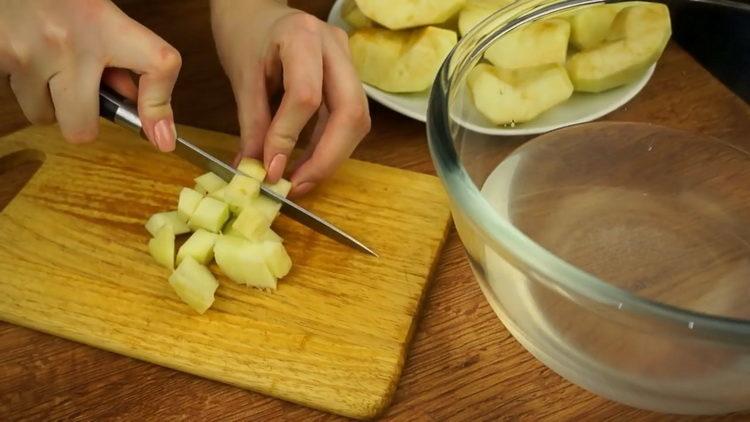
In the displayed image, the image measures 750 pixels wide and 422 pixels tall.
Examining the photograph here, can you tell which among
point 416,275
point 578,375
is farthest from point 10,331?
point 578,375

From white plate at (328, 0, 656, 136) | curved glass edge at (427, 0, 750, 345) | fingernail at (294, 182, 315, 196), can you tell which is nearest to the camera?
curved glass edge at (427, 0, 750, 345)

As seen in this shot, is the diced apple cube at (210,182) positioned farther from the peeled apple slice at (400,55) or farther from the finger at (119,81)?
the peeled apple slice at (400,55)

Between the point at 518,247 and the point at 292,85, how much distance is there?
0.50m

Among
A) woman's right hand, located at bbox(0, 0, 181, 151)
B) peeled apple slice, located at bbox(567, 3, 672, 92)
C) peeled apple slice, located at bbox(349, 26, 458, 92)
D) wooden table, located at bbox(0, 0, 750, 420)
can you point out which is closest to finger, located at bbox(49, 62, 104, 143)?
woman's right hand, located at bbox(0, 0, 181, 151)

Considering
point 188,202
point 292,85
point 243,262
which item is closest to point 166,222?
point 188,202

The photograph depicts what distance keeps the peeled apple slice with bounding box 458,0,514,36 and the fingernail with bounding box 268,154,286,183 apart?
14.7 inches

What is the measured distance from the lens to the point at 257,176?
1082 mm

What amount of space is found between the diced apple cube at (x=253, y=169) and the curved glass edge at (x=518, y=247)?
35 cm

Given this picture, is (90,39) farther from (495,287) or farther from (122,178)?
(495,287)

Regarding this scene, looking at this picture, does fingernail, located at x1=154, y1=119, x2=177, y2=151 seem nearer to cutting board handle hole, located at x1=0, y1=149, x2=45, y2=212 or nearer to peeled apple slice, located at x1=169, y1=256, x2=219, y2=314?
peeled apple slice, located at x1=169, y1=256, x2=219, y2=314

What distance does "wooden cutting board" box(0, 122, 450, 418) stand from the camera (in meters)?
0.94

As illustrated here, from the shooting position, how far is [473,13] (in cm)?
124

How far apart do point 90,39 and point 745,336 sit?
799 millimetres

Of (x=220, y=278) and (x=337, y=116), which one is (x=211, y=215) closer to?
(x=220, y=278)
